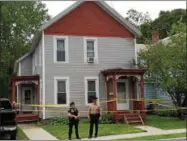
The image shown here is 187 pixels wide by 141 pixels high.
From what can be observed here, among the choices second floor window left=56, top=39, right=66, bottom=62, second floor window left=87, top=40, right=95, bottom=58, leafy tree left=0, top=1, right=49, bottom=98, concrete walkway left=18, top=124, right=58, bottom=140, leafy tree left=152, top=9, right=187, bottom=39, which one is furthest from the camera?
leafy tree left=152, top=9, right=187, bottom=39

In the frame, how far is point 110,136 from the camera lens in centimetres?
1750

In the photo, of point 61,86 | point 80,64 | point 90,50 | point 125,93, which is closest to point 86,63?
point 80,64

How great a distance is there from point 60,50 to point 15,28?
16.1 metres

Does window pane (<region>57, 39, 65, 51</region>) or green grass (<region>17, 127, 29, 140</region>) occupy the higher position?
window pane (<region>57, 39, 65, 51</region>)

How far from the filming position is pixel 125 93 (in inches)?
1045

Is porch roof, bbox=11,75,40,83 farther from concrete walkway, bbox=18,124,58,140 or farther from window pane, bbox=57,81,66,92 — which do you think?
concrete walkway, bbox=18,124,58,140

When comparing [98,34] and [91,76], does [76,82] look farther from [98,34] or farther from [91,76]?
[98,34]

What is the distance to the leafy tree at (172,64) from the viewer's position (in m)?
24.3

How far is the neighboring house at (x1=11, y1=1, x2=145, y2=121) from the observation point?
25.0 m

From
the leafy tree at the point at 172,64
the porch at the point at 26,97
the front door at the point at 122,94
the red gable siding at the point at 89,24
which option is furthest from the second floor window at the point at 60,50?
the leafy tree at the point at 172,64

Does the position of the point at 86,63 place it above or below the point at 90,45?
below

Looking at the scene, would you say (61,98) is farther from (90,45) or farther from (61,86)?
(90,45)

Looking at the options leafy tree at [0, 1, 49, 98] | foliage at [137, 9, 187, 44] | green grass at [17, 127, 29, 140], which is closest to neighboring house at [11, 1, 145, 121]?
green grass at [17, 127, 29, 140]

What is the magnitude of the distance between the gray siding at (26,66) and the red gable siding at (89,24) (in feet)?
25.7
